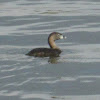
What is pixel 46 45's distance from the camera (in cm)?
2002

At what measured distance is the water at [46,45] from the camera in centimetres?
1356

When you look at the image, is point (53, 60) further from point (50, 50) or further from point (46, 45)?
point (46, 45)

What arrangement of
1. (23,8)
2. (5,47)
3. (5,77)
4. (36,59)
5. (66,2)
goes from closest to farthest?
(5,77) → (36,59) → (5,47) → (23,8) → (66,2)

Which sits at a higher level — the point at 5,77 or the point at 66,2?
the point at 66,2

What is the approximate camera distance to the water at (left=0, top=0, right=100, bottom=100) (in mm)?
13562

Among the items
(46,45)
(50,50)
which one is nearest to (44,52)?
(50,50)

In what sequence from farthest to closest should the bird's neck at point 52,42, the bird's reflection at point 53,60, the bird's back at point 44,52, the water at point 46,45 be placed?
the bird's neck at point 52,42 → the bird's back at point 44,52 → the bird's reflection at point 53,60 → the water at point 46,45

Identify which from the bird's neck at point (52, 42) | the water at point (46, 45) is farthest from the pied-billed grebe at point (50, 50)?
the water at point (46, 45)

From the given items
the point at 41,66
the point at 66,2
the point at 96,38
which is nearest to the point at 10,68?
the point at 41,66

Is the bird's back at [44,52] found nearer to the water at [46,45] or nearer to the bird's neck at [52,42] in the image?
the water at [46,45]

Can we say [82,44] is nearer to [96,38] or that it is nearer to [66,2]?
[96,38]

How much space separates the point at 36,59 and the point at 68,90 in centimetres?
371

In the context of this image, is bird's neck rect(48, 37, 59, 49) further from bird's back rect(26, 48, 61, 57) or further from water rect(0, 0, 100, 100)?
bird's back rect(26, 48, 61, 57)

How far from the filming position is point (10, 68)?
1557 cm
